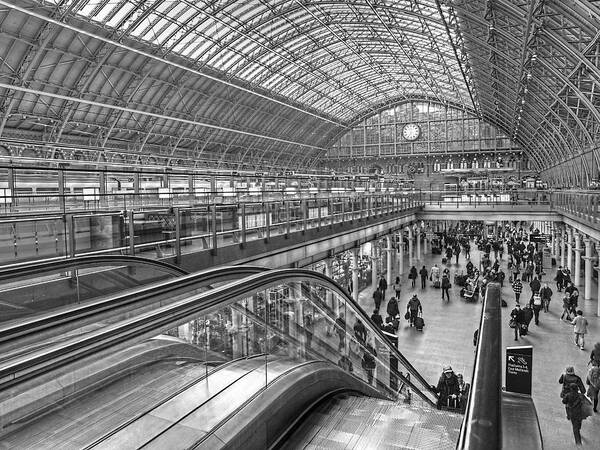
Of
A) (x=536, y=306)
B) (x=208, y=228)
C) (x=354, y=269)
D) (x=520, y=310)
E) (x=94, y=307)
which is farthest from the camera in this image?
(x=354, y=269)

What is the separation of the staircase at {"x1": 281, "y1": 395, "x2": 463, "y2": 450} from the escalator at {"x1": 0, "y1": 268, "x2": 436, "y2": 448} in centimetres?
15

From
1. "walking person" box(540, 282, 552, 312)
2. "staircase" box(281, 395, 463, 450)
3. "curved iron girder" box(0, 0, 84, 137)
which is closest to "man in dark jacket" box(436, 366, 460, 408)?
"staircase" box(281, 395, 463, 450)

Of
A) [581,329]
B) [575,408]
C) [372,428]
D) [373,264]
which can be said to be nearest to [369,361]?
[575,408]

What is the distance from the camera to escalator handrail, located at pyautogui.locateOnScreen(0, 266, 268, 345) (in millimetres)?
2197

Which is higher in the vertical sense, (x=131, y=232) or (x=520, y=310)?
(x=131, y=232)

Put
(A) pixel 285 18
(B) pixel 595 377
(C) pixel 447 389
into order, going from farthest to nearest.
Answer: (A) pixel 285 18
(B) pixel 595 377
(C) pixel 447 389

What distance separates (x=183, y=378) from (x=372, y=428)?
1.57 m

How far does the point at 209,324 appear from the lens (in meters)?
3.19

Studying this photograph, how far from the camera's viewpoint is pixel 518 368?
7.96 meters

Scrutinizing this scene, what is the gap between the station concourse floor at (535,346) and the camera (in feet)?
32.4

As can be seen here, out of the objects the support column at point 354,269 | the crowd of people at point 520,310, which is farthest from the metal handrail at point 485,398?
the support column at point 354,269

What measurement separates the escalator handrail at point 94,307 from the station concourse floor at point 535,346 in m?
5.97

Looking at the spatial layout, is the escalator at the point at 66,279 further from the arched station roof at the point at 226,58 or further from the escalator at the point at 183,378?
the arched station roof at the point at 226,58

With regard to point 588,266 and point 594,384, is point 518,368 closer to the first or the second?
point 594,384
